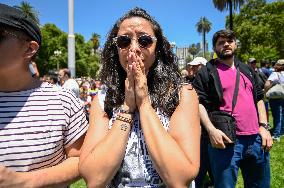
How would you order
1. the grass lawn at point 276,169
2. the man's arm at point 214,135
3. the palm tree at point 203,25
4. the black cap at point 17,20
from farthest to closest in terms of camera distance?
the palm tree at point 203,25 < the grass lawn at point 276,169 < the man's arm at point 214,135 < the black cap at point 17,20

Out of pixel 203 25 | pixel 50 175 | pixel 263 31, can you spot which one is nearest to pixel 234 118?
pixel 50 175

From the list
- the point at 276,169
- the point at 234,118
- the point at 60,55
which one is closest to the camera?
→ the point at 234,118

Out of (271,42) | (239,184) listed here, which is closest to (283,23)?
(271,42)

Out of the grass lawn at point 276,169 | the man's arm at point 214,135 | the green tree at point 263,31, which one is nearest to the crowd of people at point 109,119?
the man's arm at point 214,135

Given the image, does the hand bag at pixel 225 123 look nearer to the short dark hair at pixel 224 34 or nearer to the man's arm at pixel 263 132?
the man's arm at pixel 263 132

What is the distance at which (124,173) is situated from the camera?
1.90m

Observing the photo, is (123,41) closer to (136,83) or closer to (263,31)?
(136,83)

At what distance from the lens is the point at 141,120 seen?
1.88 meters

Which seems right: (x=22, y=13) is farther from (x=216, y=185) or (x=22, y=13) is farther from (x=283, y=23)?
(x=283, y=23)

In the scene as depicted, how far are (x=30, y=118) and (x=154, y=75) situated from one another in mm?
737

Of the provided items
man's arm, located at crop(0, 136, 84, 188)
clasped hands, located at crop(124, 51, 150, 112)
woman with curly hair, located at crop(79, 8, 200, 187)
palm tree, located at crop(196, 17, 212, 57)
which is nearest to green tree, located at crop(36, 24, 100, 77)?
palm tree, located at crop(196, 17, 212, 57)

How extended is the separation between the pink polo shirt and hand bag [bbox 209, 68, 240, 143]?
4 centimetres

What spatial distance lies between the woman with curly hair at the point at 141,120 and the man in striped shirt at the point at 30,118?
0.40 feet

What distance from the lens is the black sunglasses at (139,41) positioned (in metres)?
2.02
